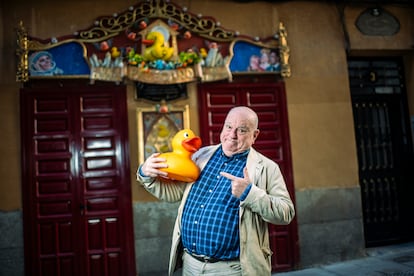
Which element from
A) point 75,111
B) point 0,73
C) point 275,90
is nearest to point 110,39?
point 75,111

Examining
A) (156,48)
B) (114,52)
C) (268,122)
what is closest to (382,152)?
(268,122)

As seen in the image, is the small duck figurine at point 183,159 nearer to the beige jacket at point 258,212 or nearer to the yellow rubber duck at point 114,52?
the beige jacket at point 258,212

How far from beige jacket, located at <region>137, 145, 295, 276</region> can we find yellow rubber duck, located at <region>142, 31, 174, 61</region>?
304 cm

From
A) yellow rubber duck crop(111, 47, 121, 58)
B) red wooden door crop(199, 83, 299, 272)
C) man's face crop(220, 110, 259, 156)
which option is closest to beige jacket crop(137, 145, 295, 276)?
man's face crop(220, 110, 259, 156)

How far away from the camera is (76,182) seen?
5027 millimetres

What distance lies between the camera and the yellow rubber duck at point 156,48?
200 inches

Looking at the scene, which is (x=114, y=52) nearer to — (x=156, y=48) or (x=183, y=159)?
(x=156, y=48)

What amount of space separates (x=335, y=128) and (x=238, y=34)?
224 centimetres

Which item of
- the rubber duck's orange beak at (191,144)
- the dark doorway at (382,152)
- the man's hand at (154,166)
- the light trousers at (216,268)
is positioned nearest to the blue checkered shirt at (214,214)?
the light trousers at (216,268)

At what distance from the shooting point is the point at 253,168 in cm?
229

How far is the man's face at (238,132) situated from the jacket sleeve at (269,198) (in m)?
0.18

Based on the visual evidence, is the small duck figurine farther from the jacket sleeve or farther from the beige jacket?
the jacket sleeve

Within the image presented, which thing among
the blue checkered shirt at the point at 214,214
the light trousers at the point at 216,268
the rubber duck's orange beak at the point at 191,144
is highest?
the rubber duck's orange beak at the point at 191,144

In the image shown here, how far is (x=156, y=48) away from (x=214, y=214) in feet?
11.2
